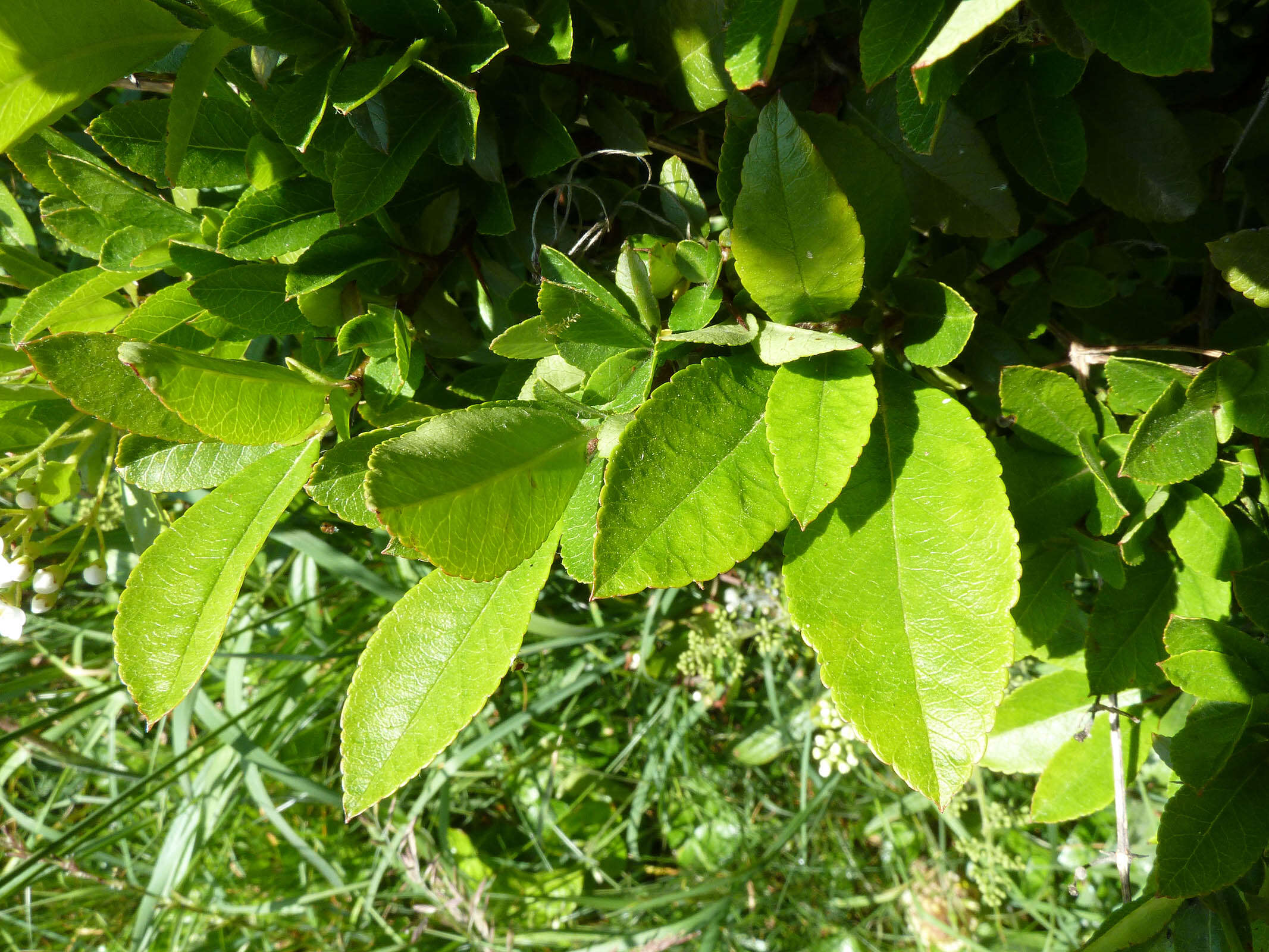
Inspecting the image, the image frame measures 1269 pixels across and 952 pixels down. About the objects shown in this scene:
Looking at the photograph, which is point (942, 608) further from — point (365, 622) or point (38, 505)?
point (365, 622)

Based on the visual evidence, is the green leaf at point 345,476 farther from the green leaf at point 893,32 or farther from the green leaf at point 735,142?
the green leaf at point 893,32

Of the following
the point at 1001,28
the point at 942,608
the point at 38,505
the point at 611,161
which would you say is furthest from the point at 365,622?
the point at 1001,28

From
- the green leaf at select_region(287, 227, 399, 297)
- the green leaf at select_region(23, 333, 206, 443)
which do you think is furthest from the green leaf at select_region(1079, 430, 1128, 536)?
the green leaf at select_region(23, 333, 206, 443)

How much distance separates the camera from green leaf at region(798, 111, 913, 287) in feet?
2.71

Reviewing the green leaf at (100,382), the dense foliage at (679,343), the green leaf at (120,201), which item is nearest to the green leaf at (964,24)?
the dense foliage at (679,343)

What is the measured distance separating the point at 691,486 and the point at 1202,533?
606 mm

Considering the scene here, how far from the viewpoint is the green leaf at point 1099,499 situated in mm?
903

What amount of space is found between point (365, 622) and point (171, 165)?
1.65 m

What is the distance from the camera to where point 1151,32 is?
696mm

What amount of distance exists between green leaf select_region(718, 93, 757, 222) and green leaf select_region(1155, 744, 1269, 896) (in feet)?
2.58

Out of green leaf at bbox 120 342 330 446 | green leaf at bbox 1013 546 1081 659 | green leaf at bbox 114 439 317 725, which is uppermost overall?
green leaf at bbox 120 342 330 446

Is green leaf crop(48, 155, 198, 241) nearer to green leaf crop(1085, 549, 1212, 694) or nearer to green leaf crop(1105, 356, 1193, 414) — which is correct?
green leaf crop(1105, 356, 1193, 414)

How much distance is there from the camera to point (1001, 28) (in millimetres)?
888

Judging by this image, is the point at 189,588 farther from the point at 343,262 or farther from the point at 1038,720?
the point at 1038,720
